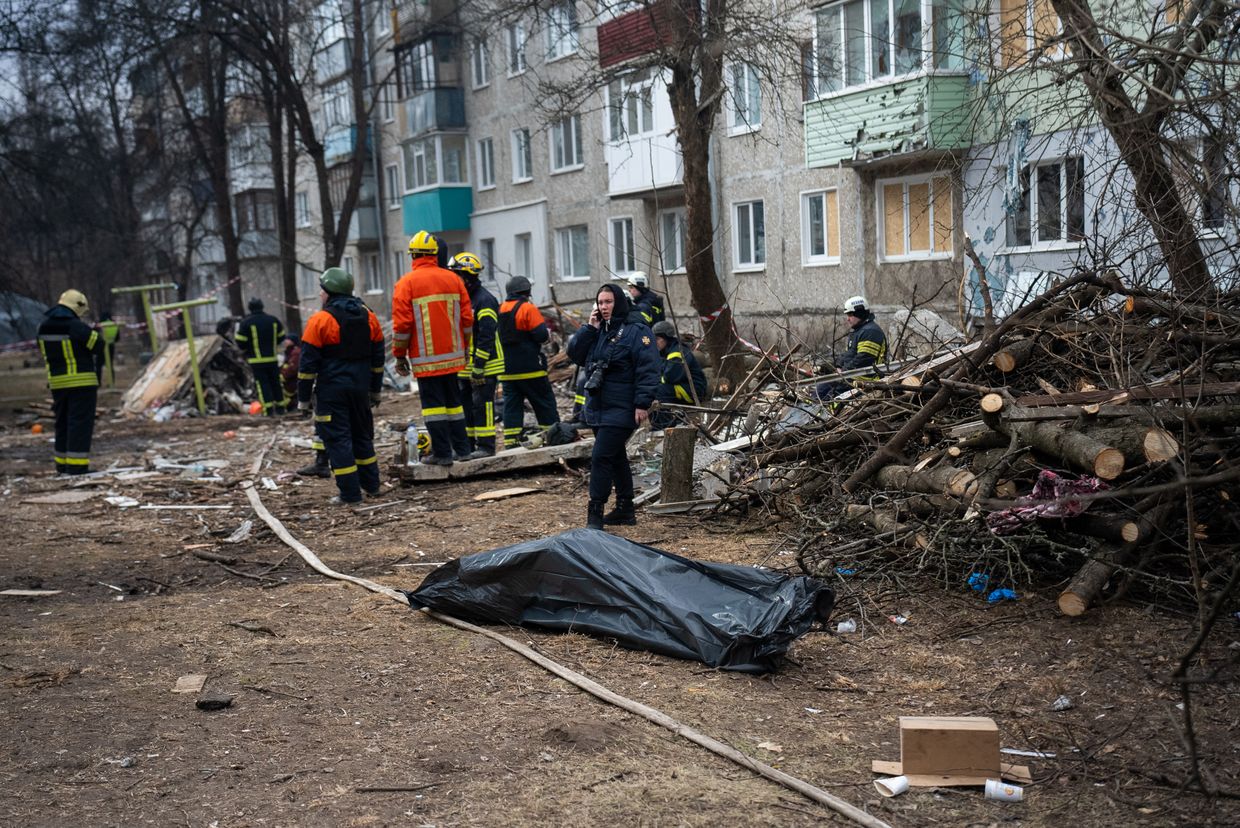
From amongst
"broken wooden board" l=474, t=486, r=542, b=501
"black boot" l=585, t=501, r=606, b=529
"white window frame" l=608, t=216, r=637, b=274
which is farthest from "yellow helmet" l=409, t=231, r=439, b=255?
"white window frame" l=608, t=216, r=637, b=274

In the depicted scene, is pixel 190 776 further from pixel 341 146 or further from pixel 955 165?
pixel 341 146

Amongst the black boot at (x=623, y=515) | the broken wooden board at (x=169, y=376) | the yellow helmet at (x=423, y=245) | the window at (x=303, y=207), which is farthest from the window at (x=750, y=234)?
the window at (x=303, y=207)

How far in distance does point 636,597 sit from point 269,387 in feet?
43.5

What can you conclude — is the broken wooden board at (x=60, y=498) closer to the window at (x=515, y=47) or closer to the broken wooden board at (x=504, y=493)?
the broken wooden board at (x=504, y=493)

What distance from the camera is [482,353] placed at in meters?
11.1

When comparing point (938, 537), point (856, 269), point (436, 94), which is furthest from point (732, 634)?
point (436, 94)

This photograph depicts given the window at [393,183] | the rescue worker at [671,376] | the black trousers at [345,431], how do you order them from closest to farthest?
1. the black trousers at [345,431]
2. the rescue worker at [671,376]
3. the window at [393,183]

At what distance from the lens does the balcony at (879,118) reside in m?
17.9

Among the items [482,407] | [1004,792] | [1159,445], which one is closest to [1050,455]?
[1159,445]

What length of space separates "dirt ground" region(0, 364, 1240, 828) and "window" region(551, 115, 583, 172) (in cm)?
2268

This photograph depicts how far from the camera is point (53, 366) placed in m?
12.0

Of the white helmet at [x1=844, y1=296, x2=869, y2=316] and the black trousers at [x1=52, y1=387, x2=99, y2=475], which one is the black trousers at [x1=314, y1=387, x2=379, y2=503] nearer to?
the black trousers at [x1=52, y1=387, x2=99, y2=475]

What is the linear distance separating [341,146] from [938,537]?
128ft

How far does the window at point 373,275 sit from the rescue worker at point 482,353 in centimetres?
3101
